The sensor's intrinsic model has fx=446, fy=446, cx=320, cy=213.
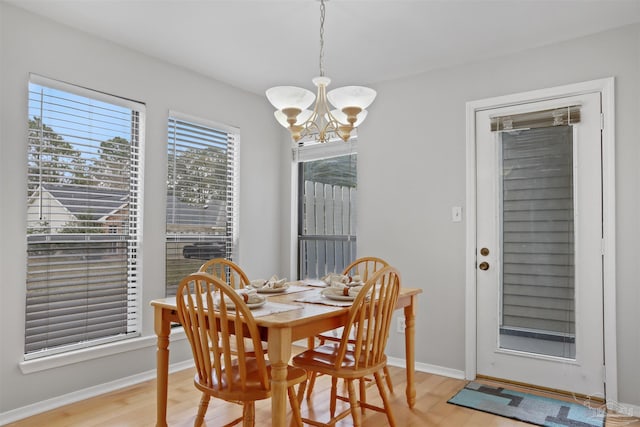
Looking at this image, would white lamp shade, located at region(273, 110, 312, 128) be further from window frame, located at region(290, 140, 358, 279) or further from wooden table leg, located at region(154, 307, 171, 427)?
window frame, located at region(290, 140, 358, 279)

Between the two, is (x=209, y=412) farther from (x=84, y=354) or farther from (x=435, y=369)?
(x=435, y=369)

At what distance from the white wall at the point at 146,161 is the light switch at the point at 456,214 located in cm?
183

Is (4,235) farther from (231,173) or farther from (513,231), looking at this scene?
(513,231)

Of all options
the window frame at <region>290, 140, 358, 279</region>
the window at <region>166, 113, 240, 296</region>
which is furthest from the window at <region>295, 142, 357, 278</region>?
the window at <region>166, 113, 240, 296</region>

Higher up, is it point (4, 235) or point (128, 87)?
point (128, 87)

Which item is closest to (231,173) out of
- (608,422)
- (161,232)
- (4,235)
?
(161,232)

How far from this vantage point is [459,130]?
11.5ft

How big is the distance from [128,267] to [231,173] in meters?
1.28

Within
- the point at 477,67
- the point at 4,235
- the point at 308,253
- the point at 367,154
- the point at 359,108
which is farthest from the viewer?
the point at 308,253

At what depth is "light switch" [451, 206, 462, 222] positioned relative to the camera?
→ 3.47m

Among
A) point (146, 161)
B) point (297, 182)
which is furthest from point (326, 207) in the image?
point (146, 161)

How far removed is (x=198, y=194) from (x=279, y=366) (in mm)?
2251

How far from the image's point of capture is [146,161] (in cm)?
337

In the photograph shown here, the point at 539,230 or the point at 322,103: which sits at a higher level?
the point at 322,103
